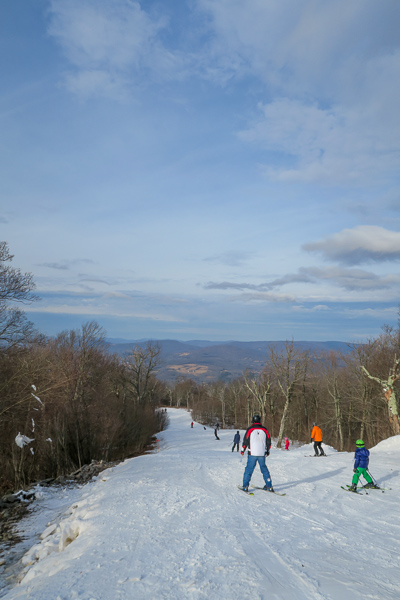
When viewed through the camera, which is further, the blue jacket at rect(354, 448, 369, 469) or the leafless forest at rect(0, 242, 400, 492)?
the leafless forest at rect(0, 242, 400, 492)

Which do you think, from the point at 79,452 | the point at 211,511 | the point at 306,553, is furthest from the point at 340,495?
the point at 79,452

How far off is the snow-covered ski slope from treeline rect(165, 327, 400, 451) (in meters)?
15.2

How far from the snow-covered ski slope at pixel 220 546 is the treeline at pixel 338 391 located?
15189 mm

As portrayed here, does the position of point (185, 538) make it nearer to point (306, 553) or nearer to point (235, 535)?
point (235, 535)

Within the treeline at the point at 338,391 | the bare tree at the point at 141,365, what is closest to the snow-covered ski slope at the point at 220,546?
the treeline at the point at 338,391

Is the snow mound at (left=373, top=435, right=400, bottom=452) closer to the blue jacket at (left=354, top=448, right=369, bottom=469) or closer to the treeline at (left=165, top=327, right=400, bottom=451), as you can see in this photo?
the treeline at (left=165, top=327, right=400, bottom=451)

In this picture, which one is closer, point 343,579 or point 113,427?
point 343,579

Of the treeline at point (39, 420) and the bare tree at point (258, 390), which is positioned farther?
the bare tree at point (258, 390)

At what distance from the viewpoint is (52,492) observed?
14.9 m

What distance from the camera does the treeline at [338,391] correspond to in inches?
1265

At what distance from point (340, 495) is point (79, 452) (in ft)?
55.9

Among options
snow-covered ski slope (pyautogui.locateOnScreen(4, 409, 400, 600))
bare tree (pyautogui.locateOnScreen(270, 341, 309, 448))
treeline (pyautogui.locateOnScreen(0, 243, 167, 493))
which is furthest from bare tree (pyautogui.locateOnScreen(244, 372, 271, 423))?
snow-covered ski slope (pyautogui.locateOnScreen(4, 409, 400, 600))

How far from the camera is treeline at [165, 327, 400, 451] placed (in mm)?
32125

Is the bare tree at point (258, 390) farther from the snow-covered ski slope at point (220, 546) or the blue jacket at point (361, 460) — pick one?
the blue jacket at point (361, 460)
